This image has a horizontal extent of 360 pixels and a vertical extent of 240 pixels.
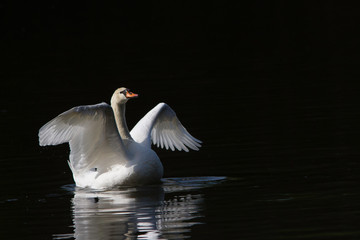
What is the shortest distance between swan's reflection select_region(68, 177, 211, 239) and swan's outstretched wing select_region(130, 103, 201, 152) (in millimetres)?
1583

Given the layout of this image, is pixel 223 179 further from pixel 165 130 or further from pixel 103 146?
pixel 165 130

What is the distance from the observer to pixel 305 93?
752 inches

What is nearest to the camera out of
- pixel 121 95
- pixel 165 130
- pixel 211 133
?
pixel 121 95

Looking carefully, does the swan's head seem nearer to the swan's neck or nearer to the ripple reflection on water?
the swan's neck

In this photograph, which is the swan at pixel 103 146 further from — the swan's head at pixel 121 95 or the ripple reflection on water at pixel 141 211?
the ripple reflection on water at pixel 141 211

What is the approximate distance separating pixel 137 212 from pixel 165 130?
411cm

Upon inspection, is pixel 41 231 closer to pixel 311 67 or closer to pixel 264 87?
pixel 264 87

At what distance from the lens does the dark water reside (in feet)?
31.6

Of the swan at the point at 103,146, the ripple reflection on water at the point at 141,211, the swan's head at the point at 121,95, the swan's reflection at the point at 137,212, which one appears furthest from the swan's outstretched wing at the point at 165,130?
the swan's reflection at the point at 137,212

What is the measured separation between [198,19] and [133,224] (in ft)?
132

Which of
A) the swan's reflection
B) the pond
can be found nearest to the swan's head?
the pond

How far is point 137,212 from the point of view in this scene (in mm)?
10242

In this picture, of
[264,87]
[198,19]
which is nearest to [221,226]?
[264,87]

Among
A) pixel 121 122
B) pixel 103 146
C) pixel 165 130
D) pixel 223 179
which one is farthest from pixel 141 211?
pixel 165 130
